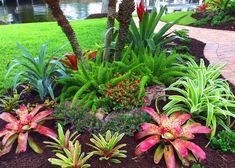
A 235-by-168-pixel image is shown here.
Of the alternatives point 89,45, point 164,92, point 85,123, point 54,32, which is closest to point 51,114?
point 85,123

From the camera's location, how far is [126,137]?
102 inches

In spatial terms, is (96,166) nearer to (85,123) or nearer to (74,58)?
(85,123)

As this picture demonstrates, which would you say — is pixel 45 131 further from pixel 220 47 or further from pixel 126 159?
pixel 220 47

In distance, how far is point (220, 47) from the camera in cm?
568

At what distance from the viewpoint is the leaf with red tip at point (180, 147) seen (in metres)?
2.14

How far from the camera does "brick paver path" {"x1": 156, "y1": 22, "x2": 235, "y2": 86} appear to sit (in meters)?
4.35

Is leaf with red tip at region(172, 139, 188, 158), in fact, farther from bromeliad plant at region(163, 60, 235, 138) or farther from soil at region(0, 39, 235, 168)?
bromeliad plant at region(163, 60, 235, 138)

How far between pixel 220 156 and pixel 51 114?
5.92ft

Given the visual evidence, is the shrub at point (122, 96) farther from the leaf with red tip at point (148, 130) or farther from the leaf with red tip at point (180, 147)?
the leaf with red tip at point (180, 147)

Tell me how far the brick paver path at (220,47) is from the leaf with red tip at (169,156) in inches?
78.5

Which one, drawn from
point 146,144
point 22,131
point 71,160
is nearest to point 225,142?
point 146,144

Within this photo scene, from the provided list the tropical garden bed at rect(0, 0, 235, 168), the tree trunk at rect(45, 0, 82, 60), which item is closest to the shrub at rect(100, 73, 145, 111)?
the tropical garden bed at rect(0, 0, 235, 168)

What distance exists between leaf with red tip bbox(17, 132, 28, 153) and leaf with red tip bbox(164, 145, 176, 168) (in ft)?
4.26

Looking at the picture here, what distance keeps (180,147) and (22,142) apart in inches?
57.7
